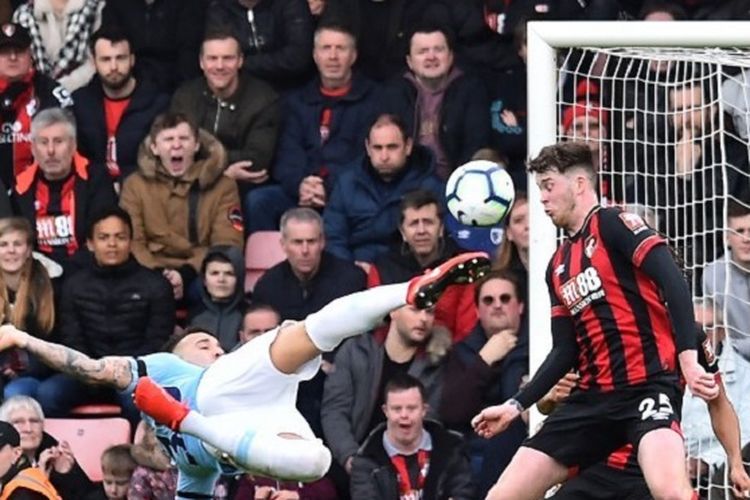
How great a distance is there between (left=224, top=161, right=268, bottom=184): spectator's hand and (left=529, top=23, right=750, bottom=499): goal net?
6.77 ft

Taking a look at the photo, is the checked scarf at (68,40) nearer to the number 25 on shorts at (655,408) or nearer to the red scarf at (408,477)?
the red scarf at (408,477)

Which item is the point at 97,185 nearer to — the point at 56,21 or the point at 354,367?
the point at 56,21

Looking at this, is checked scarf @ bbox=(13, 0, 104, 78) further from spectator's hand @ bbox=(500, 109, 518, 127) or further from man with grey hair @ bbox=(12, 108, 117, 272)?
spectator's hand @ bbox=(500, 109, 518, 127)

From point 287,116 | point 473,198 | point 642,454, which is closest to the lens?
point 642,454

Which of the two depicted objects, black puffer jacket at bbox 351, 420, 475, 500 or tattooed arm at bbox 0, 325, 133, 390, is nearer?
tattooed arm at bbox 0, 325, 133, 390

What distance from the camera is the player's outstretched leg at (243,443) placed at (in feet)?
27.5

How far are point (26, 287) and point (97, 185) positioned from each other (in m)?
0.71

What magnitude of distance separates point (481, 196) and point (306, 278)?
2.47 metres

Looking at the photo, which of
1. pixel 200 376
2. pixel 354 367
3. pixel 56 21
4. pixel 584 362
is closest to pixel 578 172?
pixel 584 362

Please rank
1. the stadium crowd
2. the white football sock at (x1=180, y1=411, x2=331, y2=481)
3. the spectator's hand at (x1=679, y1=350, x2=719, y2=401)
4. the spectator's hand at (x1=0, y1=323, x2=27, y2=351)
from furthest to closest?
the stadium crowd → the white football sock at (x1=180, y1=411, x2=331, y2=481) → the spectator's hand at (x1=0, y1=323, x2=27, y2=351) → the spectator's hand at (x1=679, y1=350, x2=719, y2=401)

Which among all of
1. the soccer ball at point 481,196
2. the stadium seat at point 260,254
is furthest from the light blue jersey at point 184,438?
the stadium seat at point 260,254

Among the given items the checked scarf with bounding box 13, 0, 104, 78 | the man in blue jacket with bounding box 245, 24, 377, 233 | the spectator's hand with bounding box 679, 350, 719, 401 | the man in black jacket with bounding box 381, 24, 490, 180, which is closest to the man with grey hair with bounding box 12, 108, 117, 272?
the checked scarf with bounding box 13, 0, 104, 78

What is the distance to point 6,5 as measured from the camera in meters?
12.2

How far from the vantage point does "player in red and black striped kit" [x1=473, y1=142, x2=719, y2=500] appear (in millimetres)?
7715
